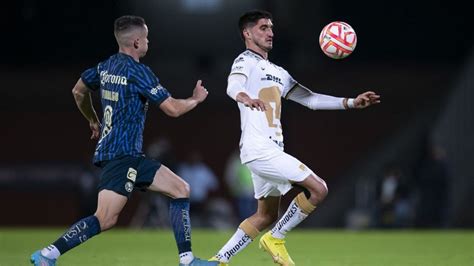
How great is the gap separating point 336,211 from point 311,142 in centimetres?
319

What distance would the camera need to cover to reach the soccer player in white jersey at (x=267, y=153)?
1098 cm

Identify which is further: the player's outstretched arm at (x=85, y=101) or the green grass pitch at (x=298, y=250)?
the green grass pitch at (x=298, y=250)

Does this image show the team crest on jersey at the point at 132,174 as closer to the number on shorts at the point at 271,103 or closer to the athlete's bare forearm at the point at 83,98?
the athlete's bare forearm at the point at 83,98

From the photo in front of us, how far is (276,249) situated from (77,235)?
2152 millimetres

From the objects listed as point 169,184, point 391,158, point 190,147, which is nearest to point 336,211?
point 391,158

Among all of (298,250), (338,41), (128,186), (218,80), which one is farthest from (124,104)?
(218,80)

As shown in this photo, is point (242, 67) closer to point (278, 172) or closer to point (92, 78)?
point (278, 172)

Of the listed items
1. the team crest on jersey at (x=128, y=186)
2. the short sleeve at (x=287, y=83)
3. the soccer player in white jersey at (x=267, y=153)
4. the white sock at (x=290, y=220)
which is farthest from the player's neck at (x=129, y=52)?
the white sock at (x=290, y=220)

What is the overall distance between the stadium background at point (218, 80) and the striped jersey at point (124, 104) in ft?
59.6

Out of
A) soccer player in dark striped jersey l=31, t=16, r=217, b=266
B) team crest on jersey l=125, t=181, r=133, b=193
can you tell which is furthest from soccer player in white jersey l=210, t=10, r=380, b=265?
team crest on jersey l=125, t=181, r=133, b=193

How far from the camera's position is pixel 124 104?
10359mm

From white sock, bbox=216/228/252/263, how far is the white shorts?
20.2 inches

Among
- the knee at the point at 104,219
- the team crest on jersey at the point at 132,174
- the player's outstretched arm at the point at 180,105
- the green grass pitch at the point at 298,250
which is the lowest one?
the green grass pitch at the point at 298,250

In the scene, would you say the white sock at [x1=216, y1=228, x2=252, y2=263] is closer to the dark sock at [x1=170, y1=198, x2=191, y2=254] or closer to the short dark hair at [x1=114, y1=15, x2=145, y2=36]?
the dark sock at [x1=170, y1=198, x2=191, y2=254]
